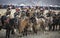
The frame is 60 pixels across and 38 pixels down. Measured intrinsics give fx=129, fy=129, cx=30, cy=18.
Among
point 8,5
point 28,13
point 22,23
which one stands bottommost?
point 22,23

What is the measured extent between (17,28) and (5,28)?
240 mm

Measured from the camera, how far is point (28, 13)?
265cm

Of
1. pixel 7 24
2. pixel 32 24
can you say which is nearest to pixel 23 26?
pixel 32 24

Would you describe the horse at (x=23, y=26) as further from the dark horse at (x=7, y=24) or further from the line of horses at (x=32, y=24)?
the dark horse at (x=7, y=24)

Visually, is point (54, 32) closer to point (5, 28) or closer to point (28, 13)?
point (28, 13)

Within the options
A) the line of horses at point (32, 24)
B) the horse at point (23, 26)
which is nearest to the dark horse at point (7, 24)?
the line of horses at point (32, 24)

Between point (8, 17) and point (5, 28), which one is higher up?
point (8, 17)

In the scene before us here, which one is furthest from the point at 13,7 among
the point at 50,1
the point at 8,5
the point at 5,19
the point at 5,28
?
the point at 50,1

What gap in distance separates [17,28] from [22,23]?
0.14 metres

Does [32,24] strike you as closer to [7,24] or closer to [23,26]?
[23,26]

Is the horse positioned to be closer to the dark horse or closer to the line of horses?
the line of horses

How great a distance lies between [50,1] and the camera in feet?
8.82

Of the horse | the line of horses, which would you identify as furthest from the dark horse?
the horse

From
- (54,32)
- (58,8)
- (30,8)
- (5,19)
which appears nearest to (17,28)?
(5,19)
